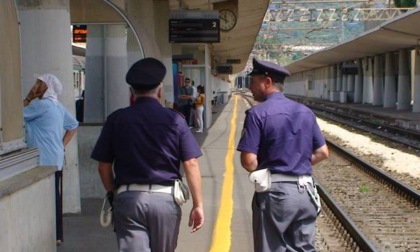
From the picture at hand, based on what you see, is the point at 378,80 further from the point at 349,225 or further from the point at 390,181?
the point at 349,225

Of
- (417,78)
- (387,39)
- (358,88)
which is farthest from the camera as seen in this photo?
(358,88)

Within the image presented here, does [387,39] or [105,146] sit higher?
[387,39]

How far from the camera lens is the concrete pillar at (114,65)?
13336 millimetres

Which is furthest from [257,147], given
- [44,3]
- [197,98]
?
[197,98]

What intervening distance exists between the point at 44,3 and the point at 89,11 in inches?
83.8

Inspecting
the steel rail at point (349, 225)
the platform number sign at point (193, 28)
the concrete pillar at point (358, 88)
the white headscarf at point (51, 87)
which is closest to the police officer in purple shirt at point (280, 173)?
the white headscarf at point (51, 87)

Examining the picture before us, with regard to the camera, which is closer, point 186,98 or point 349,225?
point 349,225

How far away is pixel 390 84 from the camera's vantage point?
4362 centimetres

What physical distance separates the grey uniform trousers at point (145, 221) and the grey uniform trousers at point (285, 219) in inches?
29.1

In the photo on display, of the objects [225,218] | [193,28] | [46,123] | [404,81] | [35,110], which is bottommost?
[225,218]

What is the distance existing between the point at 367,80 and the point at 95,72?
4173 cm

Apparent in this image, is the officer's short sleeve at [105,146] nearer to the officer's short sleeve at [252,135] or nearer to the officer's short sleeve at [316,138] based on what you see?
the officer's short sleeve at [252,135]

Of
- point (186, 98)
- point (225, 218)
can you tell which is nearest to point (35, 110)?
point (225, 218)

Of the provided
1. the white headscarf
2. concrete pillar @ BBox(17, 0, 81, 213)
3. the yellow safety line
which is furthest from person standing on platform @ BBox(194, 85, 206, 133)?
the white headscarf
